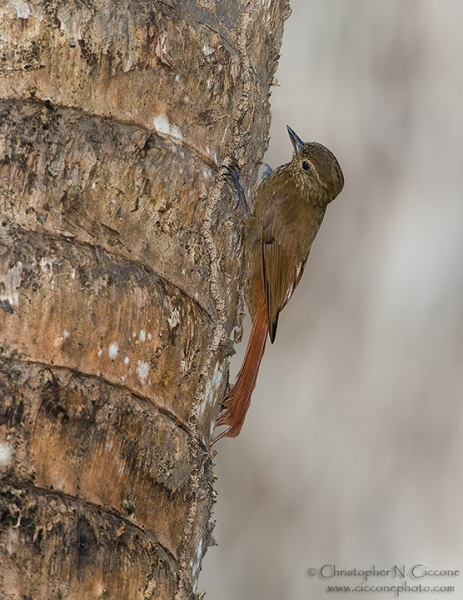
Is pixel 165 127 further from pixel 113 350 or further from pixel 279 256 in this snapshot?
pixel 279 256

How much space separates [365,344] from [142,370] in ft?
10.5

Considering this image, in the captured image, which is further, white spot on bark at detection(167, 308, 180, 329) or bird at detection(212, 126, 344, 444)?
bird at detection(212, 126, 344, 444)

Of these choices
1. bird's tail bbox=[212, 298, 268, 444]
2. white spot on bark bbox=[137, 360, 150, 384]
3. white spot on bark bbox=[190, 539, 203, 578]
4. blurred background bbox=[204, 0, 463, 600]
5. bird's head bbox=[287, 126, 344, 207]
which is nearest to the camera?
white spot on bark bbox=[137, 360, 150, 384]

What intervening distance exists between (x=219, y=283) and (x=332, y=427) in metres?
2.78

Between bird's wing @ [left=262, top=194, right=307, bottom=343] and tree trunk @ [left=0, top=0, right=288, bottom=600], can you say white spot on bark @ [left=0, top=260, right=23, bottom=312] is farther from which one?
bird's wing @ [left=262, top=194, right=307, bottom=343]

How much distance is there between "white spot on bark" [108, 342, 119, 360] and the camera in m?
2.21

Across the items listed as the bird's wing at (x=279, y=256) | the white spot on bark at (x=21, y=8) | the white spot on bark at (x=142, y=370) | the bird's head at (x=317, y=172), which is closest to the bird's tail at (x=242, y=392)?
the bird's wing at (x=279, y=256)

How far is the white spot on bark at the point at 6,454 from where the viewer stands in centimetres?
Answer: 202

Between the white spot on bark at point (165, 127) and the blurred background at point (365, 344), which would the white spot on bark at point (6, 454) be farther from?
the blurred background at point (365, 344)

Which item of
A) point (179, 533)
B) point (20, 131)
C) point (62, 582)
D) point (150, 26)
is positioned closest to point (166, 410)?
point (179, 533)

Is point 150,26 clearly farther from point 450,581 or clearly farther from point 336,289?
point 450,581

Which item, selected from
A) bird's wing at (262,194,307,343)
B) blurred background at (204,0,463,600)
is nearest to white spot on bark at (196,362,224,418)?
bird's wing at (262,194,307,343)

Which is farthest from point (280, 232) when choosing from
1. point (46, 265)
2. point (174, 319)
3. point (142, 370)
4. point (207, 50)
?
point (46, 265)

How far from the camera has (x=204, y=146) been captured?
105 inches
